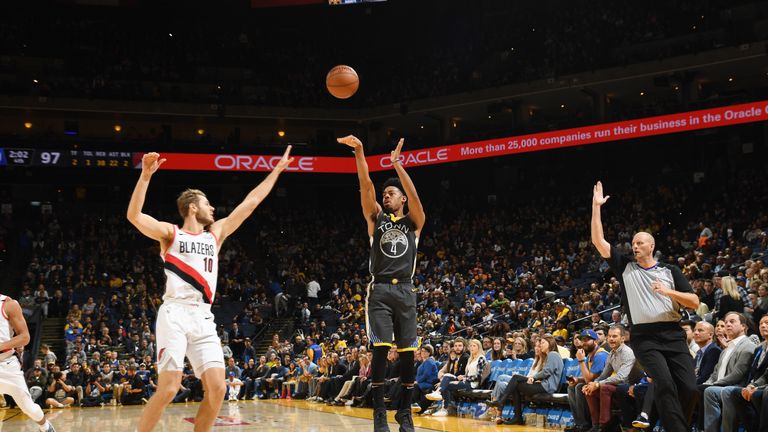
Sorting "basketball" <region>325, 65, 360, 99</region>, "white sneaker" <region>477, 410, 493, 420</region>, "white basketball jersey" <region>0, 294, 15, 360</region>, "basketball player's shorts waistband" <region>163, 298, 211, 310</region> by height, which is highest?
"basketball" <region>325, 65, 360, 99</region>

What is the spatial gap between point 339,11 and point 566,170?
13.4 meters

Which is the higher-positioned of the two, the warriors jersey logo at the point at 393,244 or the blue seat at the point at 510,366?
the warriors jersey logo at the point at 393,244

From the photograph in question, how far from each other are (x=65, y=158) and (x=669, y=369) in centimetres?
2813

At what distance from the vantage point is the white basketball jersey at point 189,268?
207 inches

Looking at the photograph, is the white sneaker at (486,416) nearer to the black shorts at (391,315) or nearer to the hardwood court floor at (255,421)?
the hardwood court floor at (255,421)

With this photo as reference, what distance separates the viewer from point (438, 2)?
37000 millimetres

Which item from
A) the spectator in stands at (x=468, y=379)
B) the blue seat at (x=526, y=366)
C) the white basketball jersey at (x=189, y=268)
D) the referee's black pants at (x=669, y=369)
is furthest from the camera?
the spectator in stands at (x=468, y=379)

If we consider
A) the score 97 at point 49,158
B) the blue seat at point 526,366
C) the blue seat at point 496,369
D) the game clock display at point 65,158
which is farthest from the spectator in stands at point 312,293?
the blue seat at point 526,366

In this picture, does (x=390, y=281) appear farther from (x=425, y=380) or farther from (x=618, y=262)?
(x=425, y=380)

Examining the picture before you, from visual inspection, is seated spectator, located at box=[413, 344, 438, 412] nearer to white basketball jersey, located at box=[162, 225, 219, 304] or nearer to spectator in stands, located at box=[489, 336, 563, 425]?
spectator in stands, located at box=[489, 336, 563, 425]

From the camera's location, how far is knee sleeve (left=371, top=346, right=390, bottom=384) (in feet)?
21.7

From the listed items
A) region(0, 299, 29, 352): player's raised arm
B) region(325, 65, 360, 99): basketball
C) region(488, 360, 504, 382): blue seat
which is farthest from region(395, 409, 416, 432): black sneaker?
region(488, 360, 504, 382): blue seat

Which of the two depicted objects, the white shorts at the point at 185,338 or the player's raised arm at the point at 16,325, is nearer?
the white shorts at the point at 185,338

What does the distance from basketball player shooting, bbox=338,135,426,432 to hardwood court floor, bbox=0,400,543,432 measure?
2750 millimetres
